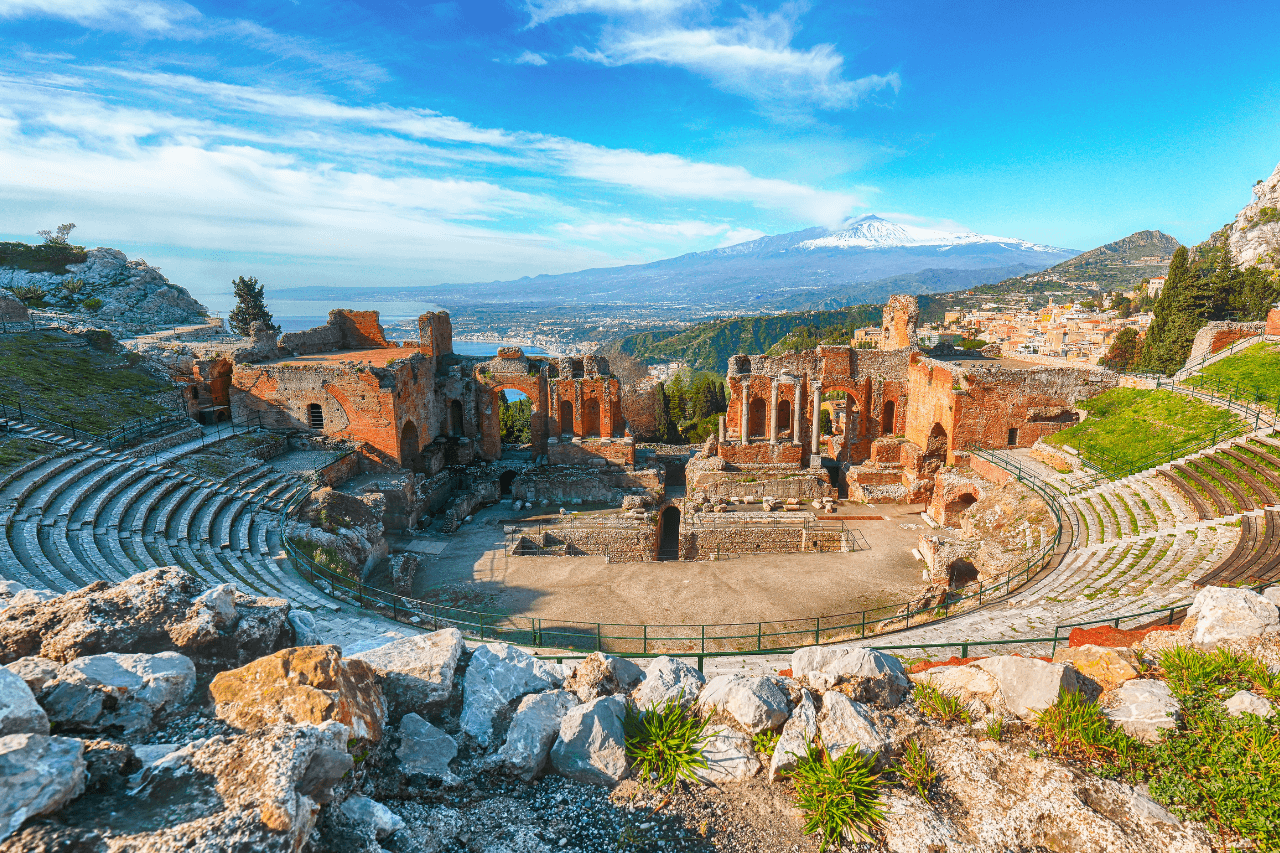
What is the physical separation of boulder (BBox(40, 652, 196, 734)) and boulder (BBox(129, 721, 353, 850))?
112 centimetres

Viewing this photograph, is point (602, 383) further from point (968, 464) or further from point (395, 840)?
point (395, 840)

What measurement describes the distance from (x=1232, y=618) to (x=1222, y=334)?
1076 inches

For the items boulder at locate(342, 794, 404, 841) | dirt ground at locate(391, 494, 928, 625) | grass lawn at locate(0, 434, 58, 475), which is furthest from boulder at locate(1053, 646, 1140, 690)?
grass lawn at locate(0, 434, 58, 475)

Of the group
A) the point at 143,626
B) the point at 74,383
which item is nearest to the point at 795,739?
the point at 143,626

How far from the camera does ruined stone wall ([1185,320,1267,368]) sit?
84.8 feet

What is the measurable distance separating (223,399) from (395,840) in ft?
95.0

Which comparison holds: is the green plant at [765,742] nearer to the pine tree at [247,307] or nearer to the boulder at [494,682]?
the boulder at [494,682]

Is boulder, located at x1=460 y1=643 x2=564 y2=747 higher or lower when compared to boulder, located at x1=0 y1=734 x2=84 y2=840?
lower

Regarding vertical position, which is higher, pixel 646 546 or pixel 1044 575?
pixel 1044 575

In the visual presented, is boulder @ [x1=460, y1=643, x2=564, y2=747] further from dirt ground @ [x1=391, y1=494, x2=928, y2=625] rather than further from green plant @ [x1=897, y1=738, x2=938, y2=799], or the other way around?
dirt ground @ [x1=391, y1=494, x2=928, y2=625]

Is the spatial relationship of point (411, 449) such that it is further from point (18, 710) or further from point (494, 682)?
point (18, 710)

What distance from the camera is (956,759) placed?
571 cm

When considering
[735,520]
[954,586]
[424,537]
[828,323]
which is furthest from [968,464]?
[828,323]

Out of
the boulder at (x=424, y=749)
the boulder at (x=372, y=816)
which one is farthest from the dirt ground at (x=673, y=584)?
the boulder at (x=372, y=816)
